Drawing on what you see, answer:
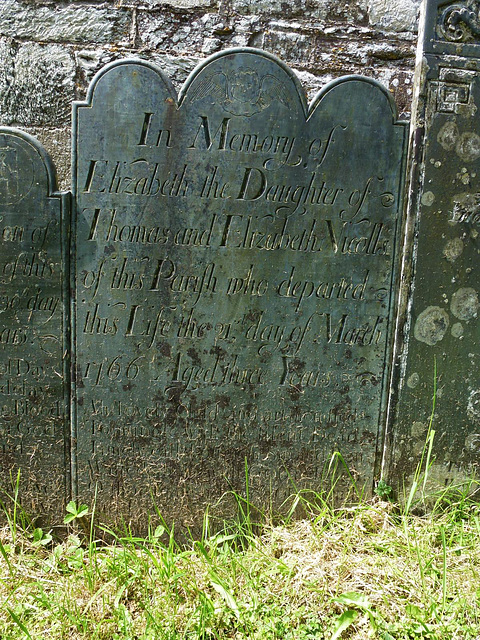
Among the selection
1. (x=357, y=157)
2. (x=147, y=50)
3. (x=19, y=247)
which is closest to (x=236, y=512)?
(x=19, y=247)

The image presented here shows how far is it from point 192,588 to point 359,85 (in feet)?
7.75

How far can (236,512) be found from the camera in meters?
2.63

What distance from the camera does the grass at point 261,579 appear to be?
6.44 feet

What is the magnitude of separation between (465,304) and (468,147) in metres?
0.77

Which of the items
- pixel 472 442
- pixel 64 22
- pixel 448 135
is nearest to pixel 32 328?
pixel 64 22

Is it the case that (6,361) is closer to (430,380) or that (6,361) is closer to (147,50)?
(147,50)

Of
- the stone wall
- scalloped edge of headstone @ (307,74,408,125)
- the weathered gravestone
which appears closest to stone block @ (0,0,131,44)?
the stone wall

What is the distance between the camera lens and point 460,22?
2.43m

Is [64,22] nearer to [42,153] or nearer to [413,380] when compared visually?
[42,153]

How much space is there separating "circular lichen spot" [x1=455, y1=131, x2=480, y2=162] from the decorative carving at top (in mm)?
451

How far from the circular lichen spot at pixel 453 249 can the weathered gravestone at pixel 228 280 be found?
0.86 ft

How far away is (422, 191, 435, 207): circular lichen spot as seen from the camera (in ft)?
8.16

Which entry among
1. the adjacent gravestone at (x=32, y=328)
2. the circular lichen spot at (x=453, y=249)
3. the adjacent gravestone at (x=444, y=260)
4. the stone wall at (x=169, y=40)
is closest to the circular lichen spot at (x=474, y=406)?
the adjacent gravestone at (x=444, y=260)

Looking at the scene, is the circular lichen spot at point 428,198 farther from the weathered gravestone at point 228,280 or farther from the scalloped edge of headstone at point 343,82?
the scalloped edge of headstone at point 343,82
